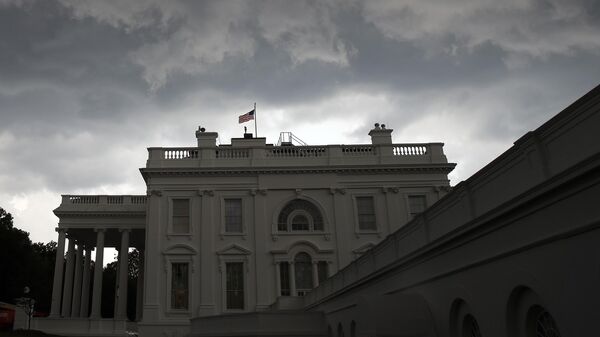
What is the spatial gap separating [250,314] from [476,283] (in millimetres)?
14638

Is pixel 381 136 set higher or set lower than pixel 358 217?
higher

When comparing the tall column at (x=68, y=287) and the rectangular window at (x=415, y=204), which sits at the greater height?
the rectangular window at (x=415, y=204)

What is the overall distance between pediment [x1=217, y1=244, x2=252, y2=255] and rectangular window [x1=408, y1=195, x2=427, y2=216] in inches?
427

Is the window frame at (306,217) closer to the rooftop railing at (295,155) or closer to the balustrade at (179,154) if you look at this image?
the rooftop railing at (295,155)

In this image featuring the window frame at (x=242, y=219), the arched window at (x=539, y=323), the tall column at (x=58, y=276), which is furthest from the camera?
the tall column at (x=58, y=276)

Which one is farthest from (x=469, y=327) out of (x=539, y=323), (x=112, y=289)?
(x=112, y=289)

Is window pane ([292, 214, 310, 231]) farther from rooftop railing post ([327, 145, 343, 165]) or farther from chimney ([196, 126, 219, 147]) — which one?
chimney ([196, 126, 219, 147])

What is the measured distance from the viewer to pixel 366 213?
36031 millimetres

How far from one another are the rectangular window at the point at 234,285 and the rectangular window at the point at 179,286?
251cm

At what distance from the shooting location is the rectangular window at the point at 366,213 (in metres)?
35.7

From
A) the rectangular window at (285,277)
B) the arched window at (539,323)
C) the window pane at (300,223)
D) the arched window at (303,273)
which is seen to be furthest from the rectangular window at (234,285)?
the arched window at (539,323)

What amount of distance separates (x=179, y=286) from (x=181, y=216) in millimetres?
4466

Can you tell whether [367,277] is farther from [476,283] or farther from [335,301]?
[476,283]

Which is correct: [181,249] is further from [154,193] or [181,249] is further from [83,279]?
[83,279]
